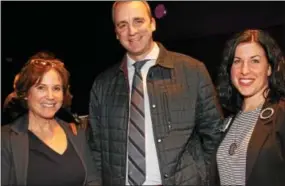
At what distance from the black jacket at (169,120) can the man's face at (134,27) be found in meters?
0.11

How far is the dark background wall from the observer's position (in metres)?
3.99

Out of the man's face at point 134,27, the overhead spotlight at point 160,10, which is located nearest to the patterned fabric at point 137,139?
the man's face at point 134,27

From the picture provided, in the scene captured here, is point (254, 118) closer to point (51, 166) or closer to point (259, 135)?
point (259, 135)

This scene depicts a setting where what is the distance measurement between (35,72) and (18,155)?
45 cm

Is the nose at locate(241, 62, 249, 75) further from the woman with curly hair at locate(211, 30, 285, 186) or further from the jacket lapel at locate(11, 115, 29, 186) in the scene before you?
the jacket lapel at locate(11, 115, 29, 186)

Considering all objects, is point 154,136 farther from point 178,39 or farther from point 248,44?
point 178,39

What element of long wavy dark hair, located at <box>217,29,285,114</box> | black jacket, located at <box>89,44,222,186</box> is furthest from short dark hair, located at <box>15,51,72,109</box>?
long wavy dark hair, located at <box>217,29,285,114</box>

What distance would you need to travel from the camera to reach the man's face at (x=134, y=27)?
237 centimetres

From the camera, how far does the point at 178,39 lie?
4.58m

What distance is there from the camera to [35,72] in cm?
237

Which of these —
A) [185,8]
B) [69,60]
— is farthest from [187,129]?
[69,60]

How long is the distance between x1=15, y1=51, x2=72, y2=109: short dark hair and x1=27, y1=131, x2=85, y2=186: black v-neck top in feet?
0.78

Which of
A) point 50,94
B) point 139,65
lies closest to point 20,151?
point 50,94

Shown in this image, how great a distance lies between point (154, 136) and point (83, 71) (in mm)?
3712
